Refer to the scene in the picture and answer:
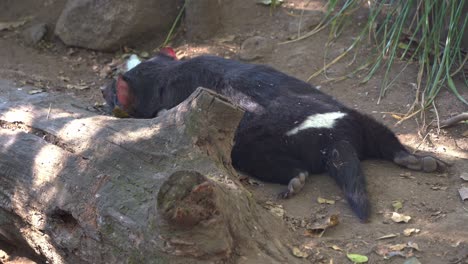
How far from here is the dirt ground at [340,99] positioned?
3113mm

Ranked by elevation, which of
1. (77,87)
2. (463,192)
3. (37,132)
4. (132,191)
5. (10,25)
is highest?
(132,191)

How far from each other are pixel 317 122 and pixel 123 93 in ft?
4.36

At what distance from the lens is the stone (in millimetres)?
5910

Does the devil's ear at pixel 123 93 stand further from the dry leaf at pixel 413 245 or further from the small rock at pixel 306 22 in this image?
the dry leaf at pixel 413 245

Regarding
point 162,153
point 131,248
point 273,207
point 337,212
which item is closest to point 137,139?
point 162,153

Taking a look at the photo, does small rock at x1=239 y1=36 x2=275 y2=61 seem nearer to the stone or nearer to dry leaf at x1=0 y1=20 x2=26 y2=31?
the stone

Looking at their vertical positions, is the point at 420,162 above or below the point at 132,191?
below

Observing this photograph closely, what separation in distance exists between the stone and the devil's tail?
2.72 m

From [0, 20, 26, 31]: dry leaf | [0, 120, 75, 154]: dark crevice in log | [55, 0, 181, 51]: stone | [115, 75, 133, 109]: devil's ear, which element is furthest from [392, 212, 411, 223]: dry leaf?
[0, 20, 26, 31]: dry leaf

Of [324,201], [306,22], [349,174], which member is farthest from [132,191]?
[306,22]

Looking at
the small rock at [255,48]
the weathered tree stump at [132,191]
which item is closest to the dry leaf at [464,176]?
the weathered tree stump at [132,191]

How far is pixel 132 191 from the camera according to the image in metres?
2.81

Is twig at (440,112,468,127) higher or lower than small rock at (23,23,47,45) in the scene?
higher

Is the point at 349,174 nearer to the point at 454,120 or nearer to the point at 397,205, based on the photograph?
the point at 397,205
